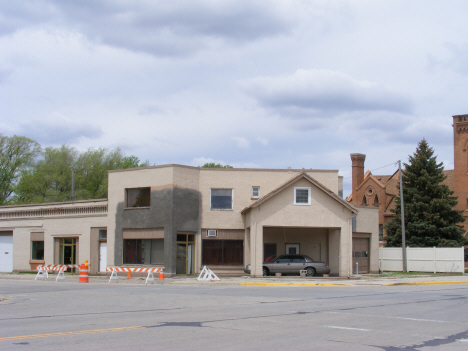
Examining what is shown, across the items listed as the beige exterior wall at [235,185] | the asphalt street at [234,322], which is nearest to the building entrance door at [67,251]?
the beige exterior wall at [235,185]

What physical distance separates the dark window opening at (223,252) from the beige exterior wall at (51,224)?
23.3 feet

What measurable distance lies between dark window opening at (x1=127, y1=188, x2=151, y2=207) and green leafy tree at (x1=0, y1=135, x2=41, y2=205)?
3463 centimetres

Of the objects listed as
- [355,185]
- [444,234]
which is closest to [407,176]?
[444,234]

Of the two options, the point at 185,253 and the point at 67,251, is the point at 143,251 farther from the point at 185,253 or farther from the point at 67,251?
the point at 67,251

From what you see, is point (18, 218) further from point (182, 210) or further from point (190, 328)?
point (190, 328)

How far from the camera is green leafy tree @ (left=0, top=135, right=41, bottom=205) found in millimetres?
63500

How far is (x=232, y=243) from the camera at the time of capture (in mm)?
34438

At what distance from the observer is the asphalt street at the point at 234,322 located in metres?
9.44

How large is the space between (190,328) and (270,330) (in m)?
1.67

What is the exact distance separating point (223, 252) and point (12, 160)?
4073cm

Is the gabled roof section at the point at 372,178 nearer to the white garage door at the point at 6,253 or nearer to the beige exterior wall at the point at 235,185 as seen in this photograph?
the beige exterior wall at the point at 235,185

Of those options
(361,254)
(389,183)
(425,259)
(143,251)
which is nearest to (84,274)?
(143,251)

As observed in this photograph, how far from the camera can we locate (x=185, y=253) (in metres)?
33.5

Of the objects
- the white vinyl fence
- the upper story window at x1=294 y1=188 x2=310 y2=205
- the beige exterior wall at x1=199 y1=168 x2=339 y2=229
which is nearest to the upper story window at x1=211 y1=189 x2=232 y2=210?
the beige exterior wall at x1=199 y1=168 x2=339 y2=229
